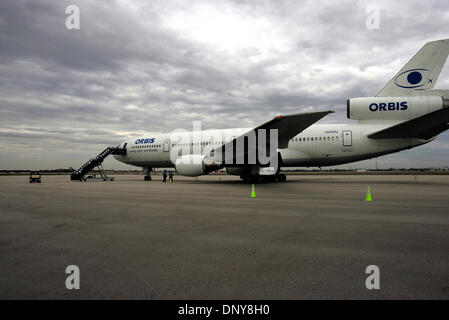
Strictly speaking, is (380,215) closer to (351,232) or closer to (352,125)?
(351,232)

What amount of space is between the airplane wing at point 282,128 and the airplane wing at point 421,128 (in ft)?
18.3

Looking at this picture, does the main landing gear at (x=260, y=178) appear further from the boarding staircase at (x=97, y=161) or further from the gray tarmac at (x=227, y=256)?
the boarding staircase at (x=97, y=161)

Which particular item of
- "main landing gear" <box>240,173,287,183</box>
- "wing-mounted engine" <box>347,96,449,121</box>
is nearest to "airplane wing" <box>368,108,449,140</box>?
"wing-mounted engine" <box>347,96,449,121</box>

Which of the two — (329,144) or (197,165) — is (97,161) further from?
(329,144)

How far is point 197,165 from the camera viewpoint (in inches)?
613

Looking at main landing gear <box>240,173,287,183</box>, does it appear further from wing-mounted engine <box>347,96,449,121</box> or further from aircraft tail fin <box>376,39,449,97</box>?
aircraft tail fin <box>376,39,449,97</box>

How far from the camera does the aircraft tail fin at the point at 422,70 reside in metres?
15.1

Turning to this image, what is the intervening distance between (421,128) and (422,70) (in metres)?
4.08

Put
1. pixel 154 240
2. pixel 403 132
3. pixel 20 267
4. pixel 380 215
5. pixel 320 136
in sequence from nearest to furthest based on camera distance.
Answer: pixel 20 267, pixel 154 240, pixel 380 215, pixel 403 132, pixel 320 136

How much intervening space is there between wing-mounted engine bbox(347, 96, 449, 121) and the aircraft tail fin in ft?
2.02

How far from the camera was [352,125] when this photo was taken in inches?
650

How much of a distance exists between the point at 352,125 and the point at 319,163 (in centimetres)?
322

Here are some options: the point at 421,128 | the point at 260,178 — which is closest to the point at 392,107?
the point at 421,128
